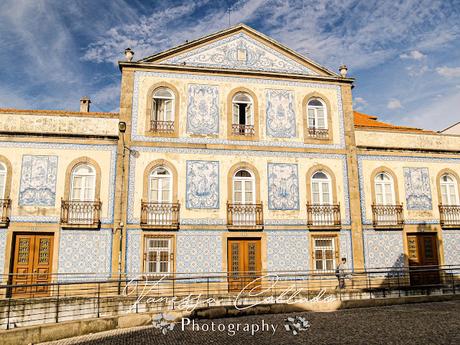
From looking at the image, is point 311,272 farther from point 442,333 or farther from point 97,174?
point 97,174

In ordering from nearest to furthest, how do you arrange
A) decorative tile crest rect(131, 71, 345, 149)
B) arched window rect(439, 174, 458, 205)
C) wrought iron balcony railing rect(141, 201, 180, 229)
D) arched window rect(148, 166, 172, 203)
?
wrought iron balcony railing rect(141, 201, 180, 229), arched window rect(148, 166, 172, 203), decorative tile crest rect(131, 71, 345, 149), arched window rect(439, 174, 458, 205)

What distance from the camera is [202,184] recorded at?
16.4 meters

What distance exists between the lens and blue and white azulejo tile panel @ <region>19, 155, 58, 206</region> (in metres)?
15.3

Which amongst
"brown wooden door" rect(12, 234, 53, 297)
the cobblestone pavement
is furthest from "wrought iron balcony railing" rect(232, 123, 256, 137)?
"brown wooden door" rect(12, 234, 53, 297)

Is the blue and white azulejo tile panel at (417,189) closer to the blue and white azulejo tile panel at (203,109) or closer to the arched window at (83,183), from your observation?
the blue and white azulejo tile panel at (203,109)

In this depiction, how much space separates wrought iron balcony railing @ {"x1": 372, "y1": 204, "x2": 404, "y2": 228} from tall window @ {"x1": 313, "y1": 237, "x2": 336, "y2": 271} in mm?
2159

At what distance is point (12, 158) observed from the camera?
15477 millimetres

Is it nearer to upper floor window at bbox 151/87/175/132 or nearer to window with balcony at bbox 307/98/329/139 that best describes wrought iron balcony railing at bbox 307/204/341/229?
window with balcony at bbox 307/98/329/139

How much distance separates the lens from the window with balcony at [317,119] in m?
17.9

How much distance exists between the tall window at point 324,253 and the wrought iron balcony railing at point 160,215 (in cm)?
570

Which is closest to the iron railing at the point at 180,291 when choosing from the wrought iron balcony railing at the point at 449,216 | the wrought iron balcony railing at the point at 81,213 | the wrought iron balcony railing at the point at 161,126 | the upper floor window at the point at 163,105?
the wrought iron balcony railing at the point at 81,213

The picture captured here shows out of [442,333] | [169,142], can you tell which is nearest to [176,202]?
[169,142]

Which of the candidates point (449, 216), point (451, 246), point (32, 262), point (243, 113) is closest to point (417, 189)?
point (449, 216)

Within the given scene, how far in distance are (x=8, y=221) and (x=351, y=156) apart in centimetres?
1365
